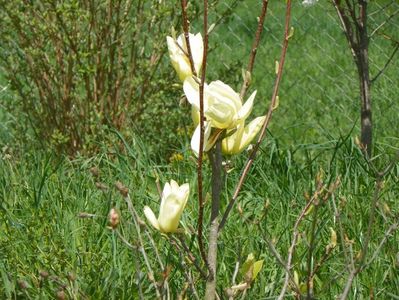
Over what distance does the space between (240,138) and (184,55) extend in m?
0.20

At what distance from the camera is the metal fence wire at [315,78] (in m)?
5.10

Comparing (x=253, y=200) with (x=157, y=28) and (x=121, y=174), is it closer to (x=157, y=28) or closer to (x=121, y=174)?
(x=121, y=174)

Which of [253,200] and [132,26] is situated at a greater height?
[132,26]

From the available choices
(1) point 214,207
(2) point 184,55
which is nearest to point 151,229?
(1) point 214,207

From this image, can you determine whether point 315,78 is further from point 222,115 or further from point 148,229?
point 222,115

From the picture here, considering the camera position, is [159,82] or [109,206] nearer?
[109,206]

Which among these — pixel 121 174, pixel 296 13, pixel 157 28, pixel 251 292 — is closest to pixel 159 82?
pixel 157 28

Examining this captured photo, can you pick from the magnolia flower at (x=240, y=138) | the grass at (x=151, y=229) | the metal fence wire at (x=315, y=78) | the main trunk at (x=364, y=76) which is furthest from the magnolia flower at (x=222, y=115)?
the metal fence wire at (x=315, y=78)

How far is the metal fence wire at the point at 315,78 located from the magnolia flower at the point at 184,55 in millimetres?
2290

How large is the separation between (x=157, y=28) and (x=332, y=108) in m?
1.62

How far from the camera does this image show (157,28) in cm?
482

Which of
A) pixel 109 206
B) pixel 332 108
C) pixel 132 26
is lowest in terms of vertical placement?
pixel 332 108

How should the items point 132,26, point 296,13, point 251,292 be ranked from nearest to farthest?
1. point 251,292
2. point 132,26
3. point 296,13

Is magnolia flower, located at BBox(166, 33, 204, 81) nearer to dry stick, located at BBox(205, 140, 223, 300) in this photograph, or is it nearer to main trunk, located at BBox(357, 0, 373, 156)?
dry stick, located at BBox(205, 140, 223, 300)
